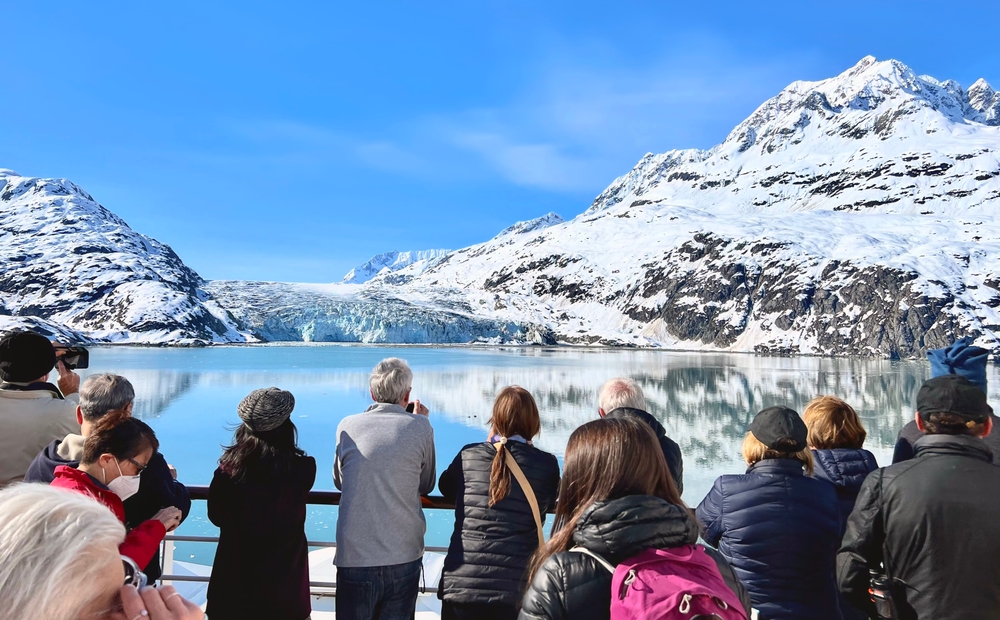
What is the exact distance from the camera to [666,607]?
1.18 metres

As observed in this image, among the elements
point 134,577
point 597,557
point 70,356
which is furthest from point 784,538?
point 70,356

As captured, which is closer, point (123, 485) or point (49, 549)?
point (49, 549)

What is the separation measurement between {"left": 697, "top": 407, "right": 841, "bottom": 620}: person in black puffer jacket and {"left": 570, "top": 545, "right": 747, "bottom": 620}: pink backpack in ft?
3.38

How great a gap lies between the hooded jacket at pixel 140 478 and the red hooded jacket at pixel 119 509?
23 centimetres

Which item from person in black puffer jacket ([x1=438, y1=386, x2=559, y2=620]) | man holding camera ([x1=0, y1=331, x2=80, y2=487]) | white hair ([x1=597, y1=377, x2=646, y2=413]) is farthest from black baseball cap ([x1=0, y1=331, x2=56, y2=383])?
white hair ([x1=597, y1=377, x2=646, y2=413])

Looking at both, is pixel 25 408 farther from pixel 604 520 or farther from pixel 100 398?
pixel 604 520

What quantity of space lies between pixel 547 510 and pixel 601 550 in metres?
1.17

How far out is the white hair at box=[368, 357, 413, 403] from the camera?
2.79 metres

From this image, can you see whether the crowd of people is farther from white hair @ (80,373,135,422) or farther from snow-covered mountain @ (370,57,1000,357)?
snow-covered mountain @ (370,57,1000,357)

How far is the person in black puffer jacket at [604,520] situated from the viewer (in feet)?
4.26

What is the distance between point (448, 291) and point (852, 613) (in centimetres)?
8986

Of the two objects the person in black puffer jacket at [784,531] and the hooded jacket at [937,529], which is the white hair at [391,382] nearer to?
the person in black puffer jacket at [784,531]

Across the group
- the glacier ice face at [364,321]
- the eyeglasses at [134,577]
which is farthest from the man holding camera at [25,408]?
the glacier ice face at [364,321]

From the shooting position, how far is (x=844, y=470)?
2541mm
